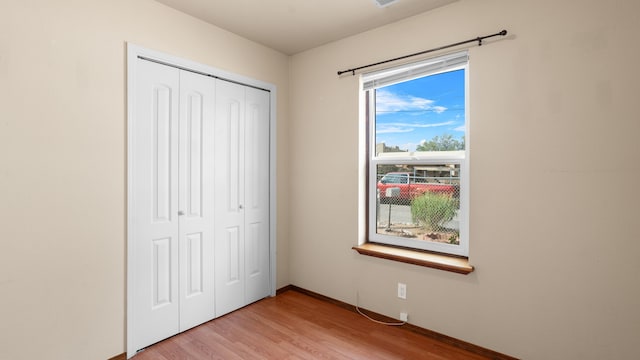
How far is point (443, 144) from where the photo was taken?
8.32ft

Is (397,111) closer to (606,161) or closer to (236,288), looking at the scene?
(606,161)

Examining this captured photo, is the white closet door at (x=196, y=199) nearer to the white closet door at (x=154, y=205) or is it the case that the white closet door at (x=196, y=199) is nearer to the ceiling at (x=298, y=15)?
the white closet door at (x=154, y=205)

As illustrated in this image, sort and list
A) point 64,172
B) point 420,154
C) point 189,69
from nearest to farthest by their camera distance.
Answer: point 64,172 → point 189,69 → point 420,154

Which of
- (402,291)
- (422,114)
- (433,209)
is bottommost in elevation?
(402,291)

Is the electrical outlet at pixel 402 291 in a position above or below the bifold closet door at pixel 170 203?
below

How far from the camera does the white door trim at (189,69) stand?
7.11 feet

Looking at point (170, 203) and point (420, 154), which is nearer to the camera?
point (170, 203)

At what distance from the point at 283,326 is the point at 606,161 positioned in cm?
254

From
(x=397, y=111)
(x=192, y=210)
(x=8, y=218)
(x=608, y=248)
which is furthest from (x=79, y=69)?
(x=608, y=248)

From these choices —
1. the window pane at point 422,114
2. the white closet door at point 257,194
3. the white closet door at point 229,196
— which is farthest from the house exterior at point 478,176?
the white closet door at point 257,194

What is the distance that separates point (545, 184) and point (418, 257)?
3.38ft

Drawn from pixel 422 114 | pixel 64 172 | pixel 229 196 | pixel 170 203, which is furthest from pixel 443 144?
pixel 64 172

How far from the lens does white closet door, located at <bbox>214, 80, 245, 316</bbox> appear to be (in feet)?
9.11

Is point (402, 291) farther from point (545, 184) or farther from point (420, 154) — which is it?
point (545, 184)
